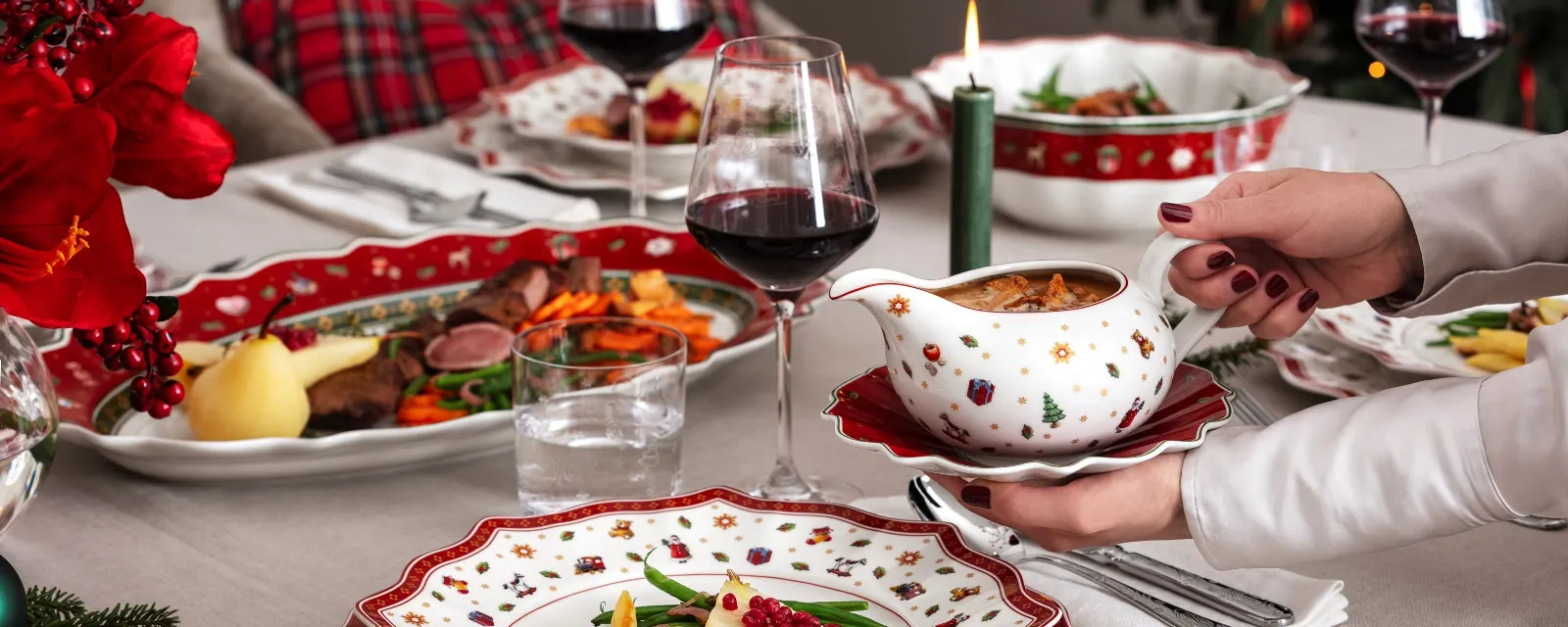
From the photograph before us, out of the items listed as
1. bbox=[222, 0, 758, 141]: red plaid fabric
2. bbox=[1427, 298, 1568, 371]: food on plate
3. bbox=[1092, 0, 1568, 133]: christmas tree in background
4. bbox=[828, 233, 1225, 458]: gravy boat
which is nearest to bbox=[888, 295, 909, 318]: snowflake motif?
bbox=[828, 233, 1225, 458]: gravy boat

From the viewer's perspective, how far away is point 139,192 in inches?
68.4

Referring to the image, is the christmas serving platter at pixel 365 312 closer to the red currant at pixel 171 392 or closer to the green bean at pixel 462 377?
the green bean at pixel 462 377

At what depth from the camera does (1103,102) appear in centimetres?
155

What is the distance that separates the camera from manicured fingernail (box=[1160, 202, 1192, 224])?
857 mm

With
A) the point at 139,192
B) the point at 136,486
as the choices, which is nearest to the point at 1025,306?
the point at 136,486

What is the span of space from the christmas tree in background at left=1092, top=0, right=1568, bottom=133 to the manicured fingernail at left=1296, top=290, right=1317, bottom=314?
209 centimetres

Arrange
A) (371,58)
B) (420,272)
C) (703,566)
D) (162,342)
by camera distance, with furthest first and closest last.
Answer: (371,58) → (420,272) → (703,566) → (162,342)

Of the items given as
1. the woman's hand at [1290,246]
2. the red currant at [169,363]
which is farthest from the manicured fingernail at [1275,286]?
the red currant at [169,363]

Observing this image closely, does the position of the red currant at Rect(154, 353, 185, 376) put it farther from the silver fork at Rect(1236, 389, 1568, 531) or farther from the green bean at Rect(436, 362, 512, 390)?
the silver fork at Rect(1236, 389, 1568, 531)

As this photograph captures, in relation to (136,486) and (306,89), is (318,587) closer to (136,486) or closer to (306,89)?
(136,486)

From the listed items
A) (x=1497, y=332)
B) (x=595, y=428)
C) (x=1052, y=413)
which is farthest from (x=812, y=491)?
(x=1497, y=332)

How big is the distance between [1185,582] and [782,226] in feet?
1.07

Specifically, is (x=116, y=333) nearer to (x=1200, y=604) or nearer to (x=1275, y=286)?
(x=1200, y=604)

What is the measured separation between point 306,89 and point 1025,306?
2.40m
